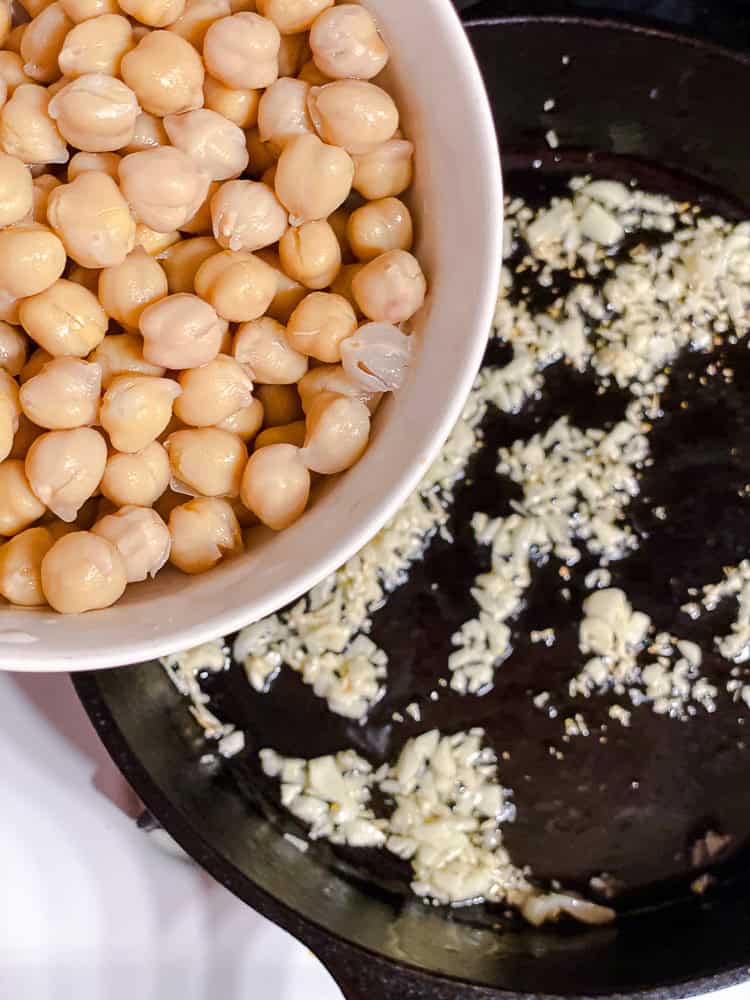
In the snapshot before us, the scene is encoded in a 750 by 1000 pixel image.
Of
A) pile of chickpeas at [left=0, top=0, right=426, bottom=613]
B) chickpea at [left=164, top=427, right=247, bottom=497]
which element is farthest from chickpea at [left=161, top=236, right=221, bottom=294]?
chickpea at [left=164, top=427, right=247, bottom=497]

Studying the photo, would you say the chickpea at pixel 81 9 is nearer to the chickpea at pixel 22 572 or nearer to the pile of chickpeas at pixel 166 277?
the pile of chickpeas at pixel 166 277

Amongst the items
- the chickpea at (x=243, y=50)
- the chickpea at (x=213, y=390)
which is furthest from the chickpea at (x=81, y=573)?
the chickpea at (x=243, y=50)

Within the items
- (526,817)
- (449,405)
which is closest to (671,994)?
(526,817)

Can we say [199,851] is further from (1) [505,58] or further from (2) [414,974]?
(1) [505,58]

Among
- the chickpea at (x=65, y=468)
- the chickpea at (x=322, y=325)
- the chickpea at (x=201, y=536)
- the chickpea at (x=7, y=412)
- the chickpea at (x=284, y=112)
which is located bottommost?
the chickpea at (x=201, y=536)

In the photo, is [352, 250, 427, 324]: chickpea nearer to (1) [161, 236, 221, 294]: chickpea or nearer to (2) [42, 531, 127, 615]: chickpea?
(1) [161, 236, 221, 294]: chickpea

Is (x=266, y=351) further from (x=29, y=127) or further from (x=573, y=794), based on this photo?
(x=573, y=794)
